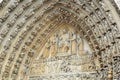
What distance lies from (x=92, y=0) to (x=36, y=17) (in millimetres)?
1318

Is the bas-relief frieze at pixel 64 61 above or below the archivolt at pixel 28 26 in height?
below

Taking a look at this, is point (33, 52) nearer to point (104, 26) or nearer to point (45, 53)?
point (45, 53)

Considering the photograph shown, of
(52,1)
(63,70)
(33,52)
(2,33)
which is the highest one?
(52,1)

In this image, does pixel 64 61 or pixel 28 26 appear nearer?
pixel 64 61

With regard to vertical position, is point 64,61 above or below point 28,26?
below

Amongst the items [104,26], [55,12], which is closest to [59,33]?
[55,12]

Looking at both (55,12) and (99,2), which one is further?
(55,12)

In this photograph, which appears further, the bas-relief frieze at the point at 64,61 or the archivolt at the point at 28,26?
the archivolt at the point at 28,26

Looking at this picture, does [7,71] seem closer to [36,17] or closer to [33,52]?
[33,52]

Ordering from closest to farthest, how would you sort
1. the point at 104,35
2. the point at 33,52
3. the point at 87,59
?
the point at 104,35, the point at 87,59, the point at 33,52

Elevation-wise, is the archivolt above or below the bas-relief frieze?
above

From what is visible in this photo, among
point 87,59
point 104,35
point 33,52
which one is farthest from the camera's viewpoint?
point 33,52

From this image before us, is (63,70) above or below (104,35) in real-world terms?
below

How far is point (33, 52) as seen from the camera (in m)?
6.69
